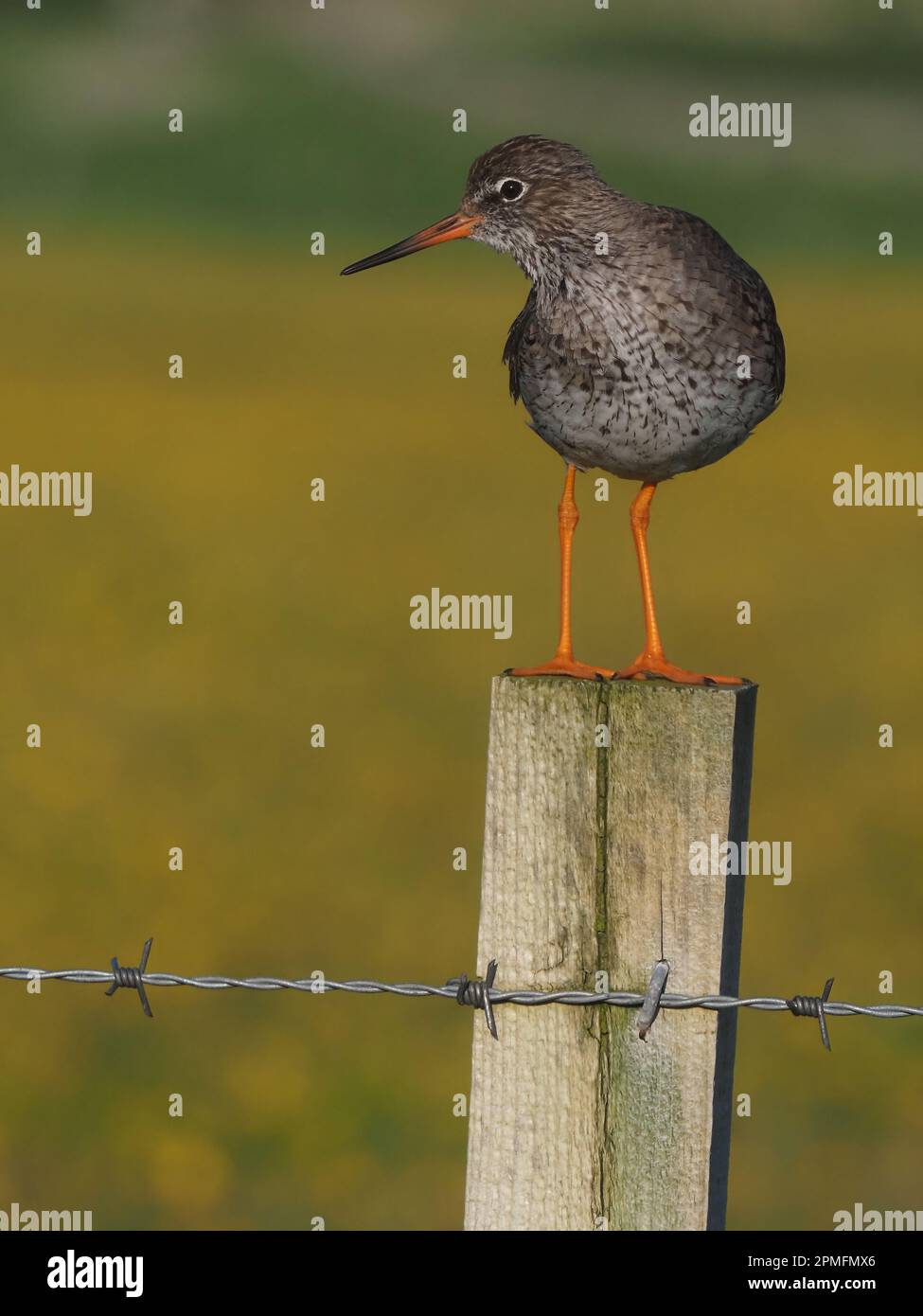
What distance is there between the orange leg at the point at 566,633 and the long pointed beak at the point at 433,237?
3.16 ft

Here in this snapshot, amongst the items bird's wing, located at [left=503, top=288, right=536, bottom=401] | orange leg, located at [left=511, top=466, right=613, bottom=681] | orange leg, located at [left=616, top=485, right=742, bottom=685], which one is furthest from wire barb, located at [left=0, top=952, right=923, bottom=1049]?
bird's wing, located at [left=503, top=288, right=536, bottom=401]

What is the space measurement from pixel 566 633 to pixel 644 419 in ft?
2.79

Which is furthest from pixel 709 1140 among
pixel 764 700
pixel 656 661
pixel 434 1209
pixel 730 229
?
pixel 730 229

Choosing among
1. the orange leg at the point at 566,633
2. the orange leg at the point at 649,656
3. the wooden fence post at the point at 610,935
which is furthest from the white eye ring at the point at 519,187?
the wooden fence post at the point at 610,935

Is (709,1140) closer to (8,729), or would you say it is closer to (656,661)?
(656,661)

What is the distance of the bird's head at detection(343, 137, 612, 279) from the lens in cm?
643

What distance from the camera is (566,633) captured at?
18.2 feet

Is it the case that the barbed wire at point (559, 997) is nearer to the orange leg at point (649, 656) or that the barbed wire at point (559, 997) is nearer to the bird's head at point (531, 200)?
the orange leg at point (649, 656)

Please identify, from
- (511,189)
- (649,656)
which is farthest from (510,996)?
(511,189)

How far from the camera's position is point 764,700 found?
16500 millimetres

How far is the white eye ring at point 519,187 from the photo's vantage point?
652cm

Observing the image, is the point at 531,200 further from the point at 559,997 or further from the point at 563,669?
the point at 559,997

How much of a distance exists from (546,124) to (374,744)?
201ft

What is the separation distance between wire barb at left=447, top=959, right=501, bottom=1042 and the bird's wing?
2.81m
